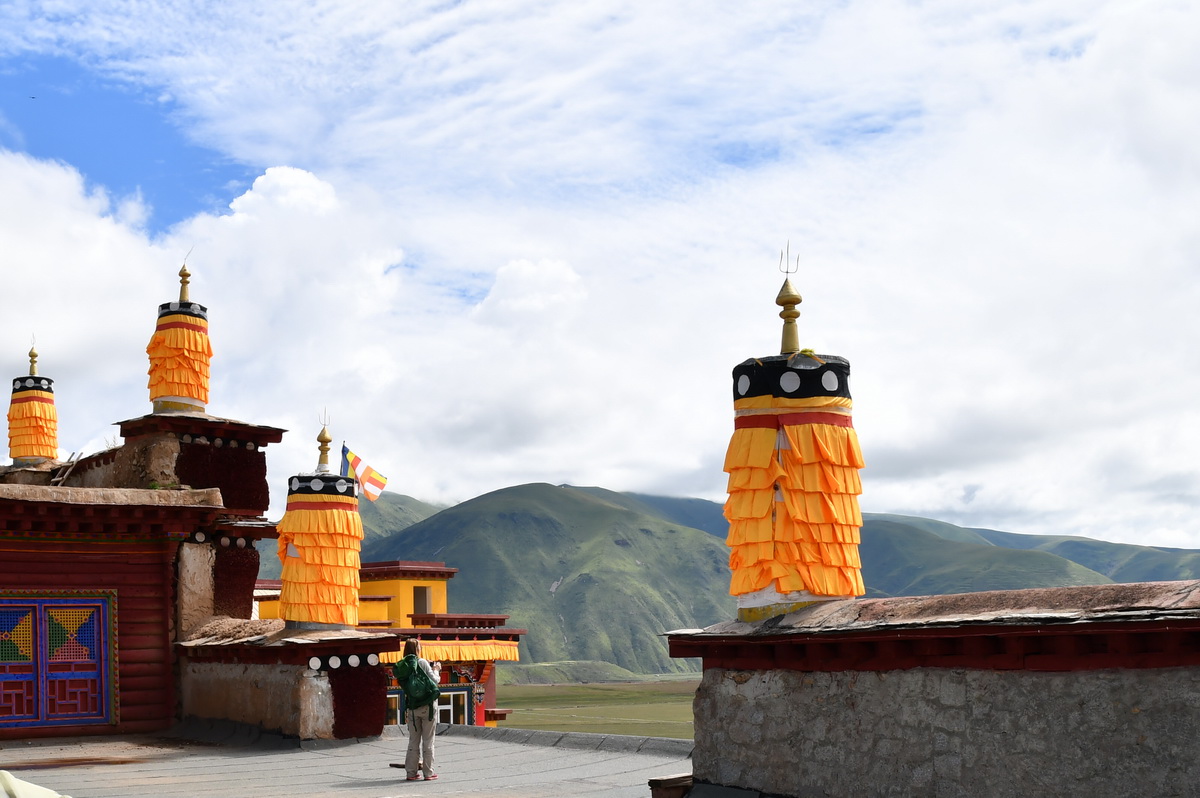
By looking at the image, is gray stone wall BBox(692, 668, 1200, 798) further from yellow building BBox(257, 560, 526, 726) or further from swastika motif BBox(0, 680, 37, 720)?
yellow building BBox(257, 560, 526, 726)

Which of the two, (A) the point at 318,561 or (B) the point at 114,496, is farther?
(B) the point at 114,496

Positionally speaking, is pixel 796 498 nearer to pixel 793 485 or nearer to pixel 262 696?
pixel 793 485

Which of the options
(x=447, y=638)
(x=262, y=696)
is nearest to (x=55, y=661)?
(x=262, y=696)

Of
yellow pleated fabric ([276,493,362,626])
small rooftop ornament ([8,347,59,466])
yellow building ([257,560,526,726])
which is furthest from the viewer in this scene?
yellow building ([257,560,526,726])

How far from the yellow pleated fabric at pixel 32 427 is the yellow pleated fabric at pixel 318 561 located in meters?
13.8

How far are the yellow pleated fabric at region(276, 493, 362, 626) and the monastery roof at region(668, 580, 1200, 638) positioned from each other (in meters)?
9.07

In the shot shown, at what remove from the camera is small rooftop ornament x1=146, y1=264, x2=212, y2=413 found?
2105 centimetres

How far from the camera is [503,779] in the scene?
1224 cm

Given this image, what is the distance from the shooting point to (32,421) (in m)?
28.5

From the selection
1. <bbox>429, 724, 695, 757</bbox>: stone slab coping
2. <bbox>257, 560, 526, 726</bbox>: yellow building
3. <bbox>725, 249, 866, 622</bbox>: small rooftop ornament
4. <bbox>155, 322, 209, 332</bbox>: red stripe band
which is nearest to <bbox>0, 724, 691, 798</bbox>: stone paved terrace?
<bbox>429, 724, 695, 757</bbox>: stone slab coping

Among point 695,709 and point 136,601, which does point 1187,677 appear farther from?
point 136,601

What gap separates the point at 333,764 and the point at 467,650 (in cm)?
2661

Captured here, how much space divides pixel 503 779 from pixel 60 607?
9.32m

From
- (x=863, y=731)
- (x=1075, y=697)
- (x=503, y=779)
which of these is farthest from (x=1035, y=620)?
(x=503, y=779)
